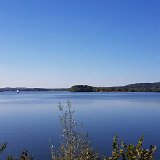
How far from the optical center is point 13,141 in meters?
26.6

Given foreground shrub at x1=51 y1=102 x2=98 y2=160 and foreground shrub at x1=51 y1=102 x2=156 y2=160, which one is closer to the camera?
foreground shrub at x1=51 y1=102 x2=156 y2=160

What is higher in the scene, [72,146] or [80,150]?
[72,146]

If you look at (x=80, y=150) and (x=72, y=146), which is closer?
(x=72, y=146)

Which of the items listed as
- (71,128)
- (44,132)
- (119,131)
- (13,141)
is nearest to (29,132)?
(44,132)

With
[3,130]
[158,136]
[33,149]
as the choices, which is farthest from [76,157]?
[3,130]

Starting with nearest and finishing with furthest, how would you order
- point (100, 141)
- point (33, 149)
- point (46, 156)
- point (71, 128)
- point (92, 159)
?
point (92, 159) < point (71, 128) < point (46, 156) < point (33, 149) < point (100, 141)

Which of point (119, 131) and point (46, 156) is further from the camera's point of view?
point (119, 131)

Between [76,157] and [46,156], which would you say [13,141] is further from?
[76,157]

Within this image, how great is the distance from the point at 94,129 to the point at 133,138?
553 cm

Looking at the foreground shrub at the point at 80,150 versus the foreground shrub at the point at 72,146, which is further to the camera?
the foreground shrub at the point at 72,146

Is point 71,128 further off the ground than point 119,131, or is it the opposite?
point 71,128

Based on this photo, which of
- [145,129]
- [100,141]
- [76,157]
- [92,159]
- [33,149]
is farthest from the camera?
[145,129]

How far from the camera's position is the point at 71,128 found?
8.26 metres

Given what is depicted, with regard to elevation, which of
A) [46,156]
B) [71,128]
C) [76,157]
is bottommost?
[46,156]
